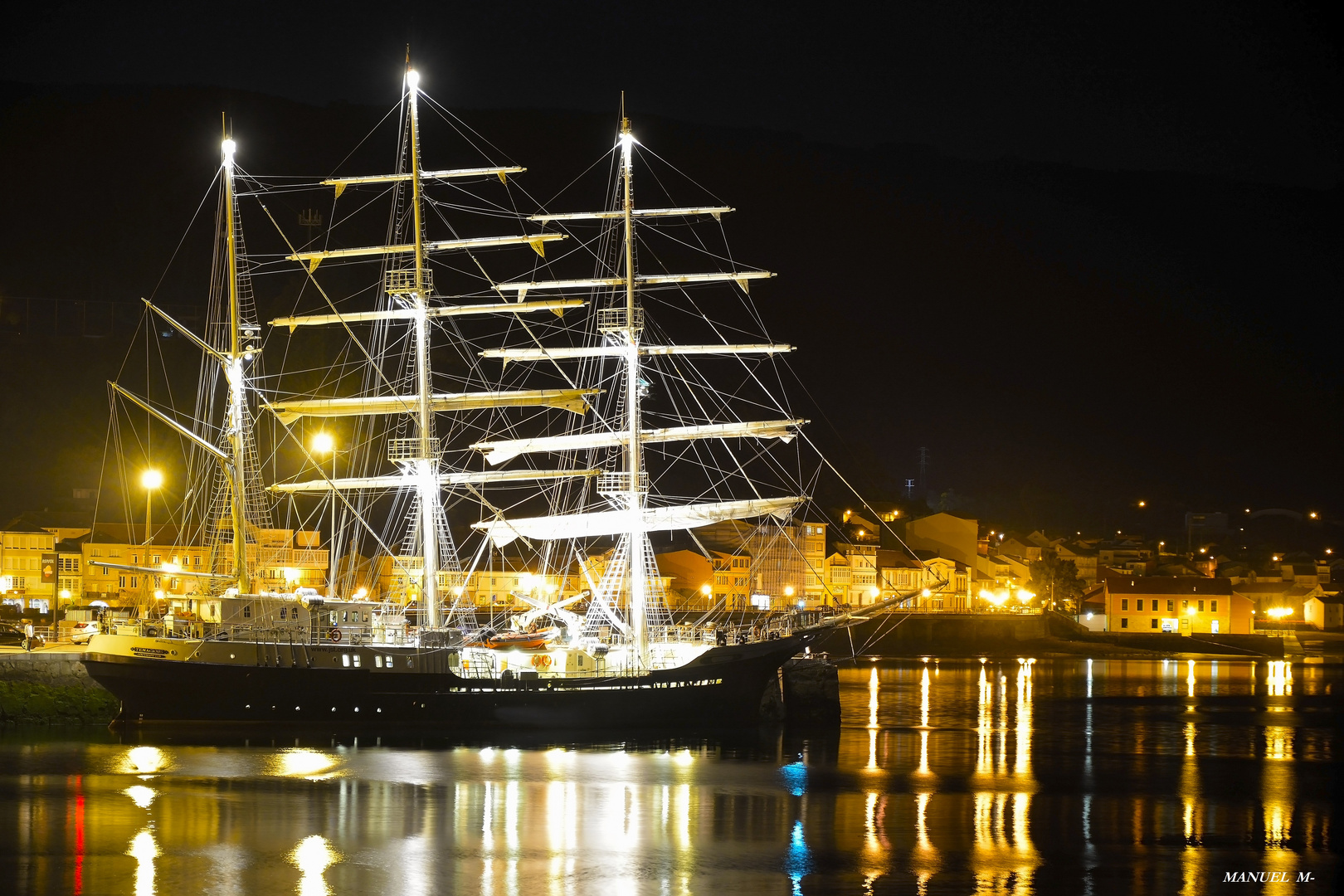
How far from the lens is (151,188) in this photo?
194 meters

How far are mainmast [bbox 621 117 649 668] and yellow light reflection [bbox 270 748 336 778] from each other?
11.3 meters

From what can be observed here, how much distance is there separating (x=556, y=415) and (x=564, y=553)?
1591 inches

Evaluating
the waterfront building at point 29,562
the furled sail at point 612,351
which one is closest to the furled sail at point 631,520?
the furled sail at point 612,351

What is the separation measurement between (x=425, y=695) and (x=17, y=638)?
19.4 m

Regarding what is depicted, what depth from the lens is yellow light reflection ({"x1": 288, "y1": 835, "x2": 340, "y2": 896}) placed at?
24422 millimetres

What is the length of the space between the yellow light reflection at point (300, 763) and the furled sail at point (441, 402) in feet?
40.5

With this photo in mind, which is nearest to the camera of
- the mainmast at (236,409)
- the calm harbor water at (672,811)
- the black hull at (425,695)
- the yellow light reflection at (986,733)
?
the calm harbor water at (672,811)

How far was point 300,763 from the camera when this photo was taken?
123 feet

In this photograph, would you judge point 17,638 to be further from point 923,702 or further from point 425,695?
point 923,702

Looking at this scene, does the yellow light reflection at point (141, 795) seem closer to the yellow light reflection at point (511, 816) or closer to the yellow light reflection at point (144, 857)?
the yellow light reflection at point (144, 857)

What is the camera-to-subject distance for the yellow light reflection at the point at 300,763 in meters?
36.0

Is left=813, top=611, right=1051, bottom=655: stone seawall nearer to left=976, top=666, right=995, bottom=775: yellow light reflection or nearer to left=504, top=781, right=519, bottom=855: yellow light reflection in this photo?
left=976, top=666, right=995, bottom=775: yellow light reflection

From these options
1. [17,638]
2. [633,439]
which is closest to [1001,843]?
[633,439]

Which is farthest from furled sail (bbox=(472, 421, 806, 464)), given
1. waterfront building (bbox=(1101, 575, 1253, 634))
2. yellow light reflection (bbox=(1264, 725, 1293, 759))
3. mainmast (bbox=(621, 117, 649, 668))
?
waterfront building (bbox=(1101, 575, 1253, 634))
